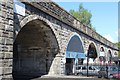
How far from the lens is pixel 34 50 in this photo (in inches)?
982

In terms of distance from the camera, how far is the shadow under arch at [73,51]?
89.3ft

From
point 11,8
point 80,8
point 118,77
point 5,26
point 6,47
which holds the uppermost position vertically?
point 80,8

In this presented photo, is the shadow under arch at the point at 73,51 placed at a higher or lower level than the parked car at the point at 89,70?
higher

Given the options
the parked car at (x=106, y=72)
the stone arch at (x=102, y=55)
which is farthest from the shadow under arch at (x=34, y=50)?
the stone arch at (x=102, y=55)

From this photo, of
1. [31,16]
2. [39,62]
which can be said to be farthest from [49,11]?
[39,62]

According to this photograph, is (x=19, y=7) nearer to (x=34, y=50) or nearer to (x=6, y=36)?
(x=6, y=36)

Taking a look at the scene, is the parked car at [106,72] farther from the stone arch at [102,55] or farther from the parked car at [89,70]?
the stone arch at [102,55]

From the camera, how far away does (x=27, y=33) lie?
2328cm

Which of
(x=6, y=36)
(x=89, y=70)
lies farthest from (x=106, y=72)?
(x=6, y=36)

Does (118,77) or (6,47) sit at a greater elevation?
(6,47)

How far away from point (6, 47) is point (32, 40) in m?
11.1

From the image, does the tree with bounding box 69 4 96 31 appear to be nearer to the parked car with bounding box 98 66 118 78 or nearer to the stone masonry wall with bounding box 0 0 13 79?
the parked car with bounding box 98 66 118 78

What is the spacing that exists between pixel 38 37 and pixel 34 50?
2.05 meters

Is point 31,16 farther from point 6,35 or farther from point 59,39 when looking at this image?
point 59,39
